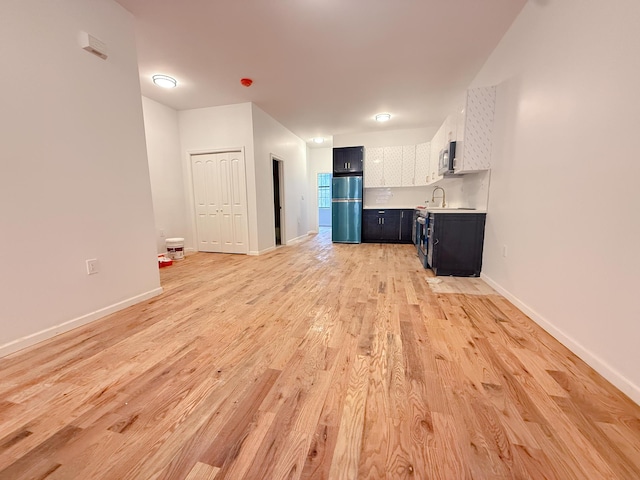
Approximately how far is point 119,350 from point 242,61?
337 centimetres

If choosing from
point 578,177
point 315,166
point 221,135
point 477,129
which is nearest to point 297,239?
point 315,166

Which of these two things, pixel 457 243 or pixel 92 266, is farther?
pixel 457 243

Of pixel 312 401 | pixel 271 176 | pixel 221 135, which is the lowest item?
pixel 312 401

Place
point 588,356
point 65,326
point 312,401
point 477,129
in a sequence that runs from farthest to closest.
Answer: point 477,129
point 65,326
point 588,356
point 312,401

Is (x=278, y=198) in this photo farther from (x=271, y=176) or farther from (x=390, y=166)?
(x=390, y=166)

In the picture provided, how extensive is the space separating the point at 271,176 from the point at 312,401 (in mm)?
4666

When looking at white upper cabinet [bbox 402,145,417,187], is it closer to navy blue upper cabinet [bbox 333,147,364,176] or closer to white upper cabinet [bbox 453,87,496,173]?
navy blue upper cabinet [bbox 333,147,364,176]

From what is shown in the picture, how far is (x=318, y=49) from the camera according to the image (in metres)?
2.94

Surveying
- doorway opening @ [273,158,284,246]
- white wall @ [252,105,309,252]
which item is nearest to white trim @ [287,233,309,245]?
white wall @ [252,105,309,252]

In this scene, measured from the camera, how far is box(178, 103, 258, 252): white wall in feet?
14.9

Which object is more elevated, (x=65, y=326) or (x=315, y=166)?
(x=315, y=166)

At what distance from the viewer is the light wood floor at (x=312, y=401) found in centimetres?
89

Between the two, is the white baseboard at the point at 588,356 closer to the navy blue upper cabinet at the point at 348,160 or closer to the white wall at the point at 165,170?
the navy blue upper cabinet at the point at 348,160

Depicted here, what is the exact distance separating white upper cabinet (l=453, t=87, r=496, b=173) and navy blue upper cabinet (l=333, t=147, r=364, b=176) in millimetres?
3125
